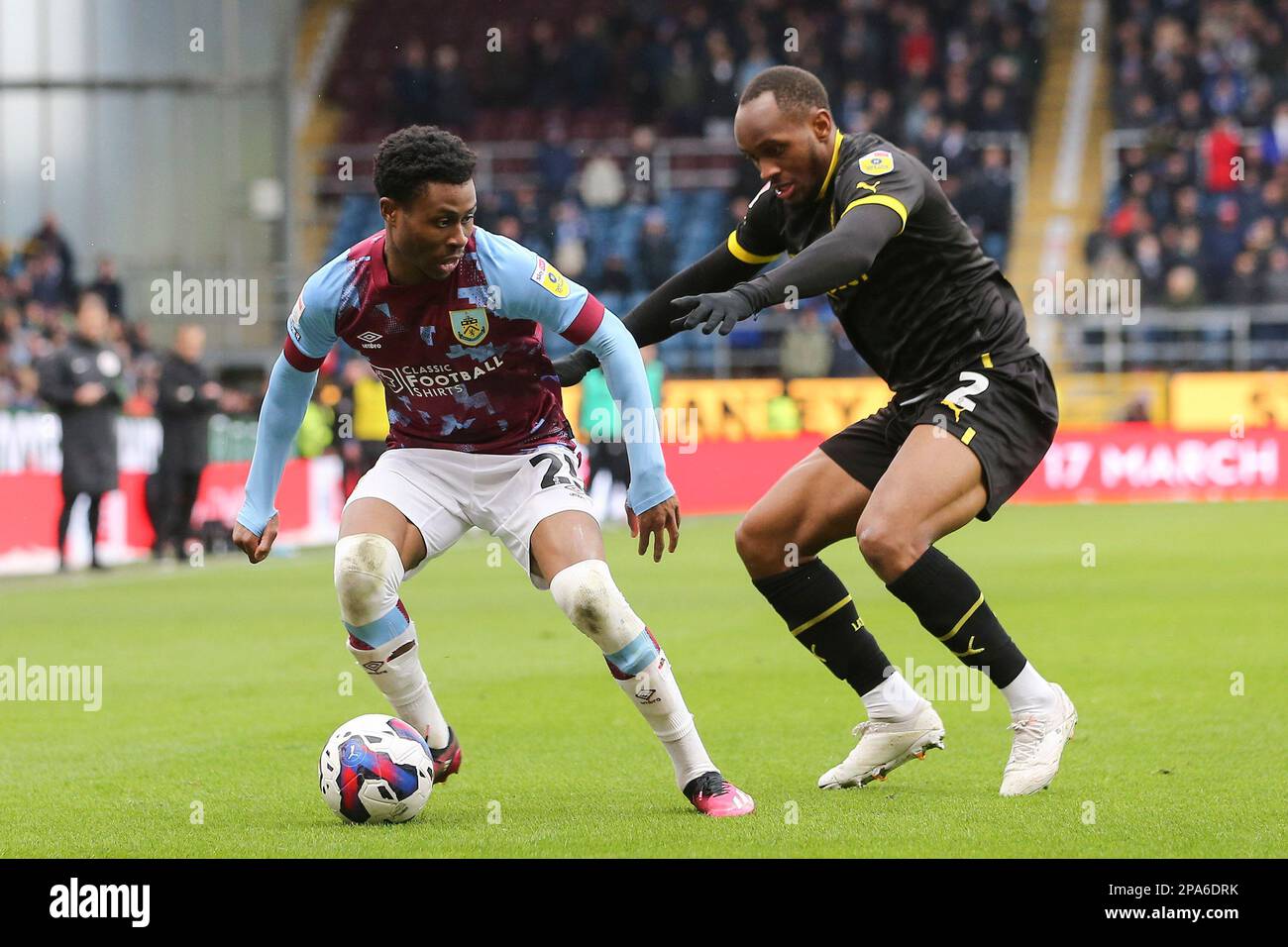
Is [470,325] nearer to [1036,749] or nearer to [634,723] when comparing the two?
[1036,749]

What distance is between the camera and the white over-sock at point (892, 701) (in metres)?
6.52

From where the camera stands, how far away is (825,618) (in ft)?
21.6

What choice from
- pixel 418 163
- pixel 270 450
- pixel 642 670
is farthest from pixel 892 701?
pixel 418 163

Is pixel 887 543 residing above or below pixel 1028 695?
above

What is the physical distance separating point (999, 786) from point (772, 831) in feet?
3.58

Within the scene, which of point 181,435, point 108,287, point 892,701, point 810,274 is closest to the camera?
point 810,274

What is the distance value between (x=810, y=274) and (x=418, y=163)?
1175mm

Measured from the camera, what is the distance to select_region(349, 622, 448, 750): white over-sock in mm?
6281

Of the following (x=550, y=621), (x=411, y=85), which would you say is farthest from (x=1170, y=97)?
(x=550, y=621)

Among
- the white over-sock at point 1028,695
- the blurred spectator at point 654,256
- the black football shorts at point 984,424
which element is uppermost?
the black football shorts at point 984,424

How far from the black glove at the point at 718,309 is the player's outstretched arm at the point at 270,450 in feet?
4.63

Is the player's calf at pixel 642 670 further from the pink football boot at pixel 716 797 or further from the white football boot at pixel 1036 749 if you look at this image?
the white football boot at pixel 1036 749

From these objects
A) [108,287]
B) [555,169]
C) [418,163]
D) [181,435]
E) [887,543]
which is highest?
[418,163]

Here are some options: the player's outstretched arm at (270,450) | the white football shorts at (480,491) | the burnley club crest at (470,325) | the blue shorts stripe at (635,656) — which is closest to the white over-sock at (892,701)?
the blue shorts stripe at (635,656)
